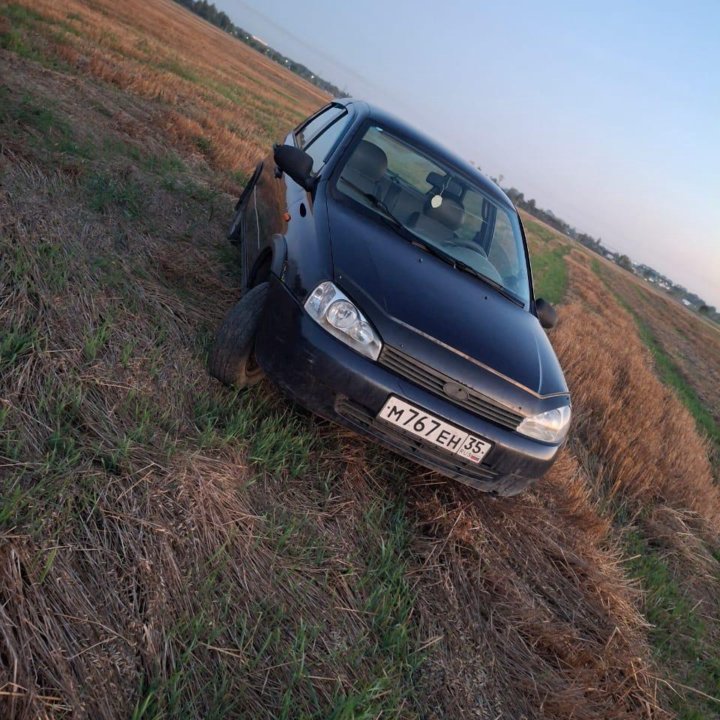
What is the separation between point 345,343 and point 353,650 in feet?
4.01

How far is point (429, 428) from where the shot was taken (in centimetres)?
268

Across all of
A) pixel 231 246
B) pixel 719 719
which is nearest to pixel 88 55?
pixel 231 246

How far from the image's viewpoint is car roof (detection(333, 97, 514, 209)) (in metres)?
4.24

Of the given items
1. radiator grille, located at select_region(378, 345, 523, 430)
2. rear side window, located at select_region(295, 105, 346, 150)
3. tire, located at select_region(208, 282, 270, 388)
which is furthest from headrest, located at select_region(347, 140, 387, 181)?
radiator grille, located at select_region(378, 345, 523, 430)

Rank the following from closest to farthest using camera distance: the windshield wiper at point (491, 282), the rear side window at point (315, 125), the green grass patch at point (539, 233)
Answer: the windshield wiper at point (491, 282), the rear side window at point (315, 125), the green grass patch at point (539, 233)

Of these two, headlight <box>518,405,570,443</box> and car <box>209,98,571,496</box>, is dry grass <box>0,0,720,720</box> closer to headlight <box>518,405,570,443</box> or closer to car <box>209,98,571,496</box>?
car <box>209,98,571,496</box>

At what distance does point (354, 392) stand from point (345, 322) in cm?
31

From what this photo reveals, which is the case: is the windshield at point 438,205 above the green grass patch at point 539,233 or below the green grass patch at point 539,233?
above

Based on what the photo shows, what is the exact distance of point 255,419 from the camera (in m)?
3.00

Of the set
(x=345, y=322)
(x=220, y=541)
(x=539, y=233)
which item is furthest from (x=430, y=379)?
(x=539, y=233)

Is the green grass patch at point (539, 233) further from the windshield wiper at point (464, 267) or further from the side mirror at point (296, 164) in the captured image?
the side mirror at point (296, 164)

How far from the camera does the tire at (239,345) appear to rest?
302 cm

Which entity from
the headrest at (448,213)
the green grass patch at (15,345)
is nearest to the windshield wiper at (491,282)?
the headrest at (448,213)

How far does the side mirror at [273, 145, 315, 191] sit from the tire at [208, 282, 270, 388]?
2.49ft
